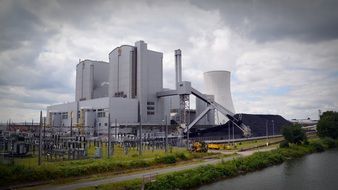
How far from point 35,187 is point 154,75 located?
112 ft

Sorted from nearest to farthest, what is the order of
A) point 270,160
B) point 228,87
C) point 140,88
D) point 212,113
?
point 270,160, point 140,88, point 228,87, point 212,113

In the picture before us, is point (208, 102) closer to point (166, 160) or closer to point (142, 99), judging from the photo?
point (142, 99)

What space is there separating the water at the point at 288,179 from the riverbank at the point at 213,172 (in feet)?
1.73

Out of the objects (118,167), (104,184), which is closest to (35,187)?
(104,184)

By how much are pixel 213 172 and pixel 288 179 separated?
13.1 feet

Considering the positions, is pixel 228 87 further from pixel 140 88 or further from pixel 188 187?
pixel 188 187

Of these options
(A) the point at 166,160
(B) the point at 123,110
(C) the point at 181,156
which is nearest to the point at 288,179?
(A) the point at 166,160

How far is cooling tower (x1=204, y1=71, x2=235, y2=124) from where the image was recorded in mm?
45812

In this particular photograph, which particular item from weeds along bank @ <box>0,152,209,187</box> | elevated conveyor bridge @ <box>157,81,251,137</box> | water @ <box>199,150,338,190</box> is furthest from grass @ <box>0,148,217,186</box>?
elevated conveyor bridge @ <box>157,81,251,137</box>

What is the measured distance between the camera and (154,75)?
Answer: 150ft

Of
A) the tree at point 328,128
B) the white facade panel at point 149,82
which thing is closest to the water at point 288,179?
the tree at point 328,128

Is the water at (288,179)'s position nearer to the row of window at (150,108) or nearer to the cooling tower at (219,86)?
the cooling tower at (219,86)

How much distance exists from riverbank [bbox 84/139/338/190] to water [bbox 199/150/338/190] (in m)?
0.53

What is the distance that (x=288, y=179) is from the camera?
1645 centimetres
